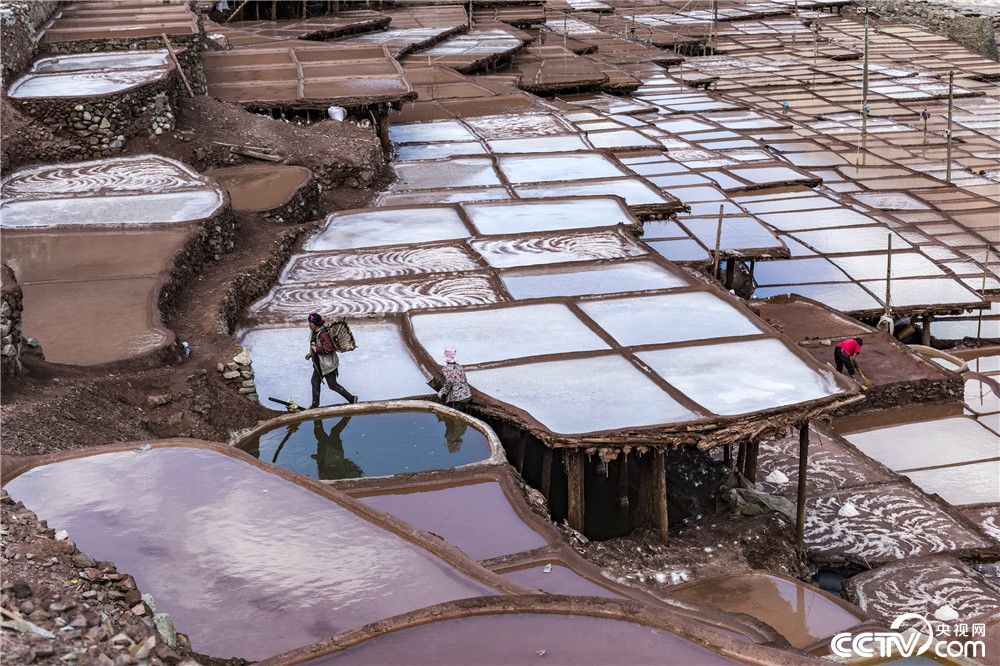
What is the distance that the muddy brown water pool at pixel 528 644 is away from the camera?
3.91m

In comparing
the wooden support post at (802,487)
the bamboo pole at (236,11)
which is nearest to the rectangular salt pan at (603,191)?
the wooden support post at (802,487)

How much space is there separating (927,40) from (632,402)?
32.3 meters

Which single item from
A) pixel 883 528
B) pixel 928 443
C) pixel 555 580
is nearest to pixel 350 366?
pixel 555 580

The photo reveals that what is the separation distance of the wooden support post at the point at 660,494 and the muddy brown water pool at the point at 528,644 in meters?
4.00

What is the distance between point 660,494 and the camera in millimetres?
8148

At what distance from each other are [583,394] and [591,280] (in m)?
2.95

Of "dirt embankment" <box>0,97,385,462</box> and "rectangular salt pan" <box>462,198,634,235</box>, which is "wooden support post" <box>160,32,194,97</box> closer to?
"dirt embankment" <box>0,97,385,462</box>

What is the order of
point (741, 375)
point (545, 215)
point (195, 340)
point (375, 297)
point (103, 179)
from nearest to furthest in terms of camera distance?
point (741, 375) → point (195, 340) → point (375, 297) → point (103, 179) → point (545, 215)

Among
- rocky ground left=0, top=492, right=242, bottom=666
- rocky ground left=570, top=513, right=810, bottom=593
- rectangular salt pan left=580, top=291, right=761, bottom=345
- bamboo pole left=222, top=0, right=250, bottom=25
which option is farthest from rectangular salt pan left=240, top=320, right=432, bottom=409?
bamboo pole left=222, top=0, right=250, bottom=25

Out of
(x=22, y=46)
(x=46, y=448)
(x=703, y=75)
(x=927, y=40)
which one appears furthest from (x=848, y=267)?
(x=927, y=40)

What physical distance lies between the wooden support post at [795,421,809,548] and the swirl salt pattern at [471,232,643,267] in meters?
3.87

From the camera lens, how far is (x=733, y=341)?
9234 millimetres

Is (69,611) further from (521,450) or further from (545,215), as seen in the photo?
(545,215)

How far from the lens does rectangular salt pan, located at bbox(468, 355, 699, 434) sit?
789 centimetres
